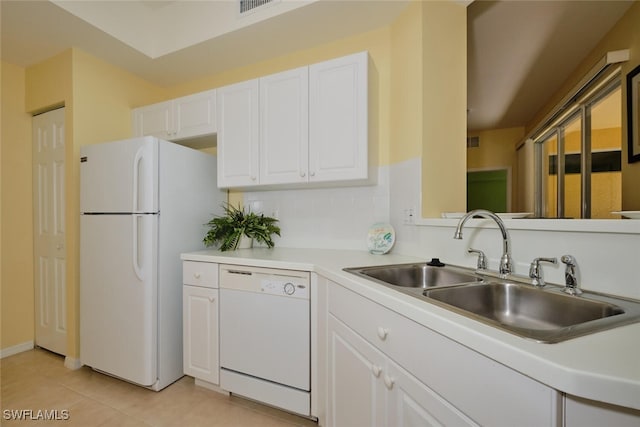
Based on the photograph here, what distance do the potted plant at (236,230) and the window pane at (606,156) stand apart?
2.55 metres

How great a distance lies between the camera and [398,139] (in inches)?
76.6

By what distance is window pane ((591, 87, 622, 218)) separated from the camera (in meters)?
2.06

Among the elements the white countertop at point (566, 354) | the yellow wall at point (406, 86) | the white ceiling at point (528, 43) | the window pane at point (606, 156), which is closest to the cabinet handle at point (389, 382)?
the white countertop at point (566, 354)

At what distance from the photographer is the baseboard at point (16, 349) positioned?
91.6 inches

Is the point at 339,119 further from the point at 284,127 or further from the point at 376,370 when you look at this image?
the point at 376,370

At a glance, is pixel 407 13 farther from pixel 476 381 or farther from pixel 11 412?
pixel 11 412

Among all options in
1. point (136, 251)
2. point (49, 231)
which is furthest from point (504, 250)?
point (49, 231)

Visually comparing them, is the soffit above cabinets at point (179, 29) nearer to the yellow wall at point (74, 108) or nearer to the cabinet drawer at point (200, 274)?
the yellow wall at point (74, 108)

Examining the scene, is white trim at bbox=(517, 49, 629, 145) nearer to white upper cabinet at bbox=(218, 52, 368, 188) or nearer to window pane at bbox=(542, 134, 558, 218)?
window pane at bbox=(542, 134, 558, 218)

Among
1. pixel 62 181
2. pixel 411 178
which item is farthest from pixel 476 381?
pixel 62 181

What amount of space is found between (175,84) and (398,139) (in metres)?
2.39

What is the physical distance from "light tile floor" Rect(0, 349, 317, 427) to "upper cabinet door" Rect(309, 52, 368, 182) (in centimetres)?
150

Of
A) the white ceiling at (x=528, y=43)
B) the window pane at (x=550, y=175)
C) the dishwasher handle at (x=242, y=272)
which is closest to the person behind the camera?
→ the dishwasher handle at (x=242, y=272)

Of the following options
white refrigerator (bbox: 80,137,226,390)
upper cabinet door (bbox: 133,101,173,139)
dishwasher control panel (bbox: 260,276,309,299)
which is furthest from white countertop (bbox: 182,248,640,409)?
upper cabinet door (bbox: 133,101,173,139)
